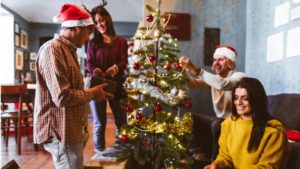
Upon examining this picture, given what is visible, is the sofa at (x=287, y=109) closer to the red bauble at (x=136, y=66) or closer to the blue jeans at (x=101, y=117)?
the red bauble at (x=136, y=66)

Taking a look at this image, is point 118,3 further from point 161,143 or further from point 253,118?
point 253,118

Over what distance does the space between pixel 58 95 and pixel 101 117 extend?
131 centimetres

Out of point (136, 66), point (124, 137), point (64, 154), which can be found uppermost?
point (136, 66)

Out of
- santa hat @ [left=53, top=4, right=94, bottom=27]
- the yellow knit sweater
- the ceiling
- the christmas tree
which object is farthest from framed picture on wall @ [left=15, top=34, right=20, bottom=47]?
the yellow knit sweater

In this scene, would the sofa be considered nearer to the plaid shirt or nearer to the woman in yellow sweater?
the woman in yellow sweater

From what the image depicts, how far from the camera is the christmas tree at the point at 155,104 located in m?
2.52

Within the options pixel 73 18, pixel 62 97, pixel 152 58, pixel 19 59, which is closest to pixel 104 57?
pixel 152 58

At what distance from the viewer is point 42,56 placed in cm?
149

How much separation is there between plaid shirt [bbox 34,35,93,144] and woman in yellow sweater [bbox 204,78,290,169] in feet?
2.43

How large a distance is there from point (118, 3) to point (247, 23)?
4238 mm

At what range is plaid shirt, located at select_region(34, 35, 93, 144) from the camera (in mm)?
1451

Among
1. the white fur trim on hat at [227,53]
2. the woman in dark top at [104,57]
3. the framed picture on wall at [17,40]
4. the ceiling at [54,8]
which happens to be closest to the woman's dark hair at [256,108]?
the white fur trim on hat at [227,53]

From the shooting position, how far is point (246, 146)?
1640mm

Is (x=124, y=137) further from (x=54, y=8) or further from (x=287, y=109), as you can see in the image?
(x=54, y=8)
